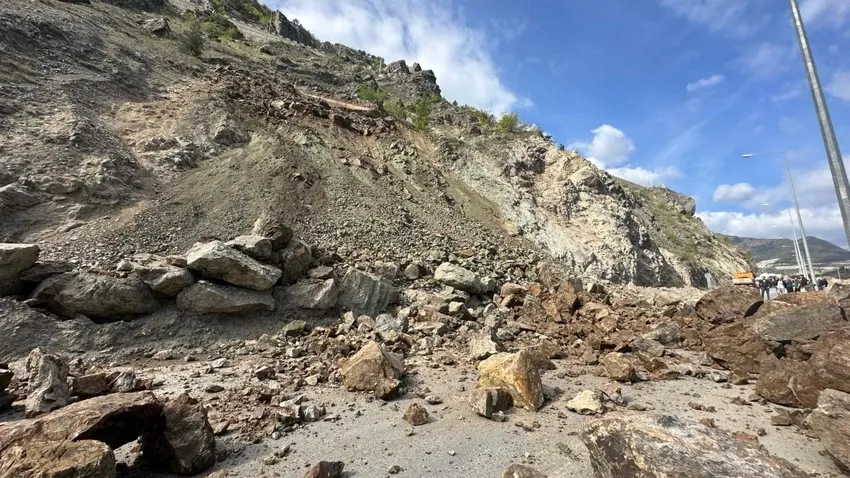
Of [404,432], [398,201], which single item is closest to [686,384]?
[404,432]

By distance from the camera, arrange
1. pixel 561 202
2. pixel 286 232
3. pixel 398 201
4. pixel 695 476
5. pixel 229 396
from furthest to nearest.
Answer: pixel 561 202 → pixel 398 201 → pixel 286 232 → pixel 229 396 → pixel 695 476

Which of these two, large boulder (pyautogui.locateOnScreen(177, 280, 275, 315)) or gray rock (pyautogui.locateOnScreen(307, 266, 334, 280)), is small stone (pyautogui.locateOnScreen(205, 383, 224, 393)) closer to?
large boulder (pyautogui.locateOnScreen(177, 280, 275, 315))

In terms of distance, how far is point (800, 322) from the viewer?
7805 millimetres

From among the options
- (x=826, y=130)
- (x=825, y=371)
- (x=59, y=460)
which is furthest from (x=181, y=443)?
(x=826, y=130)

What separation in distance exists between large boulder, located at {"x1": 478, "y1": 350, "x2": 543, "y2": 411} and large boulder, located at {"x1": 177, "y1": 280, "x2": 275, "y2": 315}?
18.4 ft

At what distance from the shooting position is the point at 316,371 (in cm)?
712

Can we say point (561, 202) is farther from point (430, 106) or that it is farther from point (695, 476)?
point (695, 476)

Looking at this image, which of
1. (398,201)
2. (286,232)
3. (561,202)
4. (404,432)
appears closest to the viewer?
(404,432)

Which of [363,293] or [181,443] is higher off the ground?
[363,293]

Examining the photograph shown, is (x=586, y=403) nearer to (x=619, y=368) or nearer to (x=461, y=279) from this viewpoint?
(x=619, y=368)

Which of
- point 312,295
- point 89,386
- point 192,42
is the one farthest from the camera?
point 192,42

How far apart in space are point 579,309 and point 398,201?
8174 millimetres

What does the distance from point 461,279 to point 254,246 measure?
5.78 meters

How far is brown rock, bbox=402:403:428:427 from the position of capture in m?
5.54
